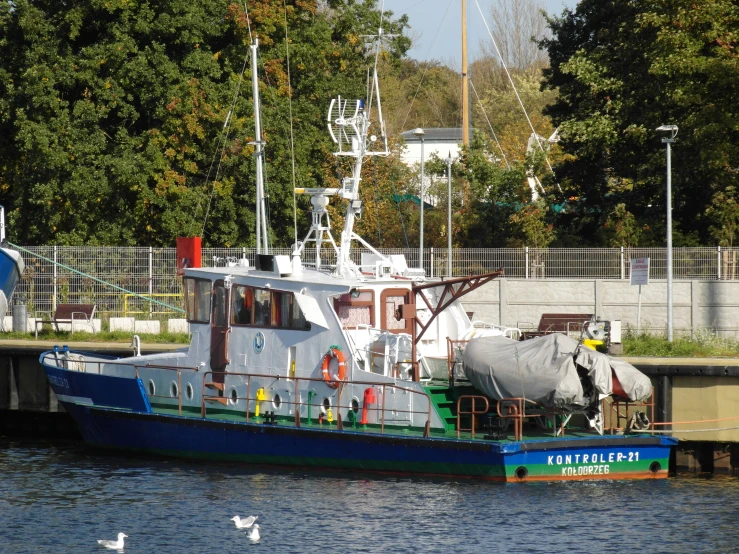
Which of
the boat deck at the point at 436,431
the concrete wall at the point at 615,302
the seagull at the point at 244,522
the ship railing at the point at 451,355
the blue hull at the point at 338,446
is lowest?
the seagull at the point at 244,522

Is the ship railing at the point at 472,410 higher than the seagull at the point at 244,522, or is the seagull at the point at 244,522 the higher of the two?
the ship railing at the point at 472,410

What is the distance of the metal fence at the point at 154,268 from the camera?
3216cm

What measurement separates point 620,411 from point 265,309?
628 cm

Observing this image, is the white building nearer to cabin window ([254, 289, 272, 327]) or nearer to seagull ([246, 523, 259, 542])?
cabin window ([254, 289, 272, 327])

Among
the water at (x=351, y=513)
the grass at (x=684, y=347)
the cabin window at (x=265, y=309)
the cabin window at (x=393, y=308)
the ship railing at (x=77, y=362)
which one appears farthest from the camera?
the grass at (x=684, y=347)

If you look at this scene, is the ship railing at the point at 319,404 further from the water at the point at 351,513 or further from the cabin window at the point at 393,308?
the cabin window at the point at 393,308

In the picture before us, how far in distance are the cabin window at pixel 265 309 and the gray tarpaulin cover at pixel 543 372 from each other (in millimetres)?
3078

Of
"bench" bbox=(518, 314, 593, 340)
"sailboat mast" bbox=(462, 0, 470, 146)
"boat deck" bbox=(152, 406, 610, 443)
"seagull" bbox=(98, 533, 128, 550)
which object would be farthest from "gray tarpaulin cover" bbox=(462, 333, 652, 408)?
"sailboat mast" bbox=(462, 0, 470, 146)

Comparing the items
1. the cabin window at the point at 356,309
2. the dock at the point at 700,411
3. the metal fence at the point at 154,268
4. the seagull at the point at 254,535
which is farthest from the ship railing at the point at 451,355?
the metal fence at the point at 154,268

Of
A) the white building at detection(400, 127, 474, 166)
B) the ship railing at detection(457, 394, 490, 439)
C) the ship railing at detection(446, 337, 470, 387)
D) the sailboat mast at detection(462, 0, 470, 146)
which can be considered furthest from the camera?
the white building at detection(400, 127, 474, 166)

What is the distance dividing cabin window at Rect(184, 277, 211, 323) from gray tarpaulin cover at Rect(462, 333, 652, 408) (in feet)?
16.6

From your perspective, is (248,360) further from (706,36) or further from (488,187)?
(488,187)

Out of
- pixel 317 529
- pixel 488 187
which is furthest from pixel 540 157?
pixel 317 529

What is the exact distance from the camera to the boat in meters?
18.0
